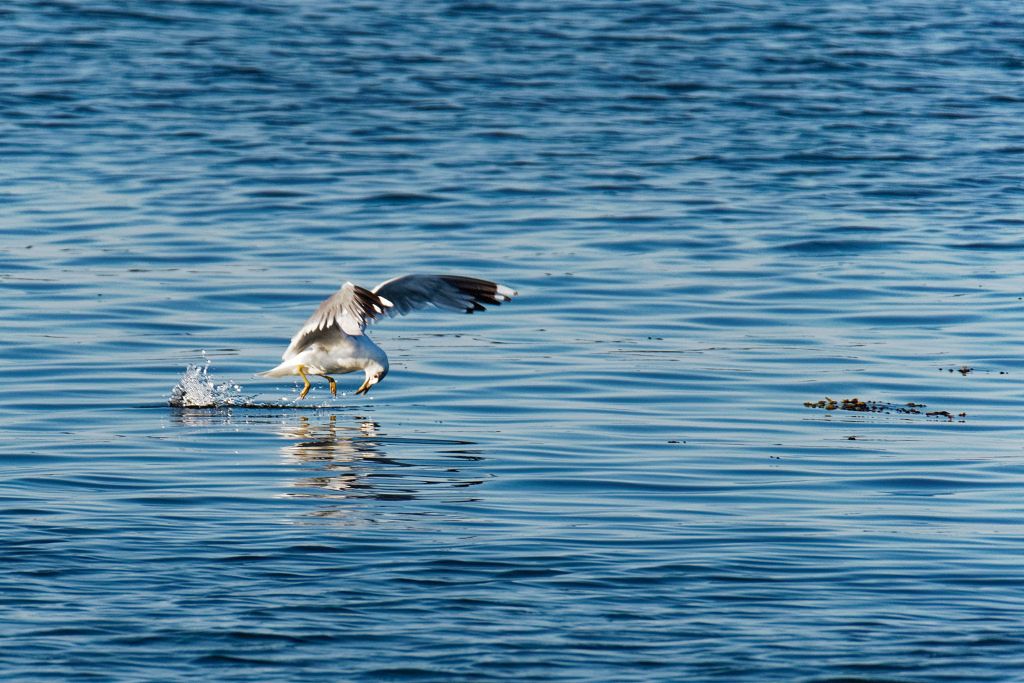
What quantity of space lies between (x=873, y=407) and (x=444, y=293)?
388 centimetres

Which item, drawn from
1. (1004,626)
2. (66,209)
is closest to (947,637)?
(1004,626)

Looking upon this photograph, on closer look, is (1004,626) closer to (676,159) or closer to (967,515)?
(967,515)

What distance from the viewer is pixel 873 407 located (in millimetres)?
14094

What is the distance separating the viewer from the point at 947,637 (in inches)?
320

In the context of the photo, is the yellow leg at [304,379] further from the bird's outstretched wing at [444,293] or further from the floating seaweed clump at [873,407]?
the floating seaweed clump at [873,407]

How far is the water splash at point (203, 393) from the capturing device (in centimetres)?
1439

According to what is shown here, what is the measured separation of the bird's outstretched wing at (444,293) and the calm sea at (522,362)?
1001mm

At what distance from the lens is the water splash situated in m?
14.4

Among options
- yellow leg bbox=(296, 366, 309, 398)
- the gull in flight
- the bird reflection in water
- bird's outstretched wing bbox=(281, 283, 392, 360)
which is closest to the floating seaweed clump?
the gull in flight

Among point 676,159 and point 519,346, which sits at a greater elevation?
point 676,159

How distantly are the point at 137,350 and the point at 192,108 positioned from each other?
49.4 feet

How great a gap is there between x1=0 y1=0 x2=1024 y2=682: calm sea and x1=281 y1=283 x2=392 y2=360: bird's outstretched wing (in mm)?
958

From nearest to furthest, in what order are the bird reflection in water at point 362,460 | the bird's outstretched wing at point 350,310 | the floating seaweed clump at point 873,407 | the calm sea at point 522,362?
the calm sea at point 522,362, the bird reflection in water at point 362,460, the bird's outstretched wing at point 350,310, the floating seaweed clump at point 873,407

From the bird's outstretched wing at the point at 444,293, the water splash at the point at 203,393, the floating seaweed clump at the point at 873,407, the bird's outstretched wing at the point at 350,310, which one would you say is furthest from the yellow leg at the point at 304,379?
the floating seaweed clump at the point at 873,407
